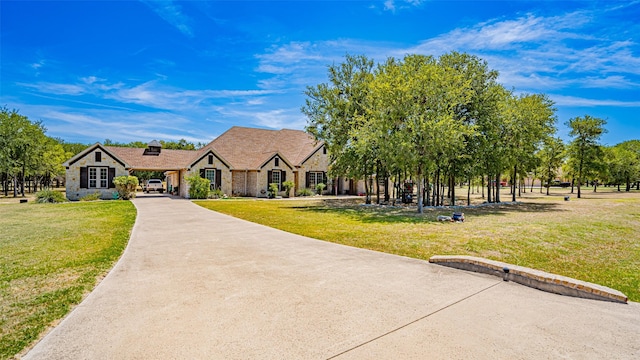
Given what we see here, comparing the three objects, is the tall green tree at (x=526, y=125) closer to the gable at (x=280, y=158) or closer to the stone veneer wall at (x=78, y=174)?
the gable at (x=280, y=158)

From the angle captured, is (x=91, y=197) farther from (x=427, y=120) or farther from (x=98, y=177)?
(x=427, y=120)

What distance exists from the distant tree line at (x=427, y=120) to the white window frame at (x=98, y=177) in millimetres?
18103

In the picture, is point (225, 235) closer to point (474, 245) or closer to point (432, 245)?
point (432, 245)

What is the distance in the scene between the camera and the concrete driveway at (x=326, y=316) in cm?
379

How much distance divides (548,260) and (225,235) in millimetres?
9484

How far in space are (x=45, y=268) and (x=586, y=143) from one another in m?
49.4

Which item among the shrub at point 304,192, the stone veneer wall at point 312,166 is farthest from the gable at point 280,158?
the shrub at point 304,192

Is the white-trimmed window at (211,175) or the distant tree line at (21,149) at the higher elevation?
the distant tree line at (21,149)

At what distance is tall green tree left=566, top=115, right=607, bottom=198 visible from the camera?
1475 inches

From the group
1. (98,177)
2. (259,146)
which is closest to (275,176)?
(259,146)

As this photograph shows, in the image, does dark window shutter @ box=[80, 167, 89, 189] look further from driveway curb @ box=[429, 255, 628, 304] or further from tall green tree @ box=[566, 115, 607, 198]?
tall green tree @ box=[566, 115, 607, 198]

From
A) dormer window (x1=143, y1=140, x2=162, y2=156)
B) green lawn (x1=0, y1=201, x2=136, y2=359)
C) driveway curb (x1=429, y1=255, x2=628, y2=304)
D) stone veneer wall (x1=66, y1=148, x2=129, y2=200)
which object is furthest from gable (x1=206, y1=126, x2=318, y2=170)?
driveway curb (x1=429, y1=255, x2=628, y2=304)

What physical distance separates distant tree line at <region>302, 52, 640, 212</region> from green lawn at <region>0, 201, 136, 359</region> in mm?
14538

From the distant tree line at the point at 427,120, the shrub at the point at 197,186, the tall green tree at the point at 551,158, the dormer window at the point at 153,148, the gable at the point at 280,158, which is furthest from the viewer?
the tall green tree at the point at 551,158
